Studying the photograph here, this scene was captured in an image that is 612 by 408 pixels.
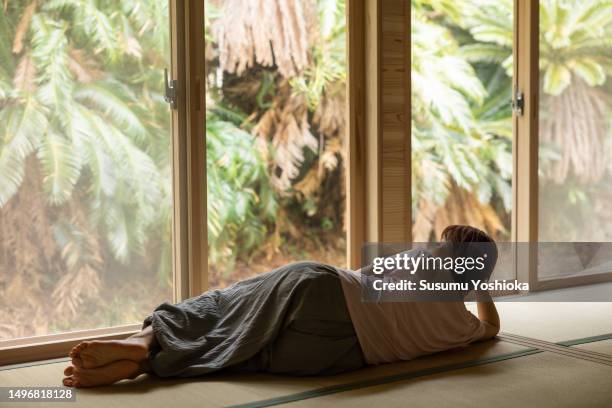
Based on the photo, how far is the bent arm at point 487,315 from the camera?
3.33 meters

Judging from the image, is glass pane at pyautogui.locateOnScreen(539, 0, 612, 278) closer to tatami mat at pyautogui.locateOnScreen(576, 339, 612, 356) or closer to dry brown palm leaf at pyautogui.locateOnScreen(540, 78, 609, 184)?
dry brown palm leaf at pyautogui.locateOnScreen(540, 78, 609, 184)

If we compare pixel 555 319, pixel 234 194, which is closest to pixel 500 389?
pixel 555 319

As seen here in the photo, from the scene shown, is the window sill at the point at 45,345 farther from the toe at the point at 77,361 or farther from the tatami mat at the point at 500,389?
the tatami mat at the point at 500,389

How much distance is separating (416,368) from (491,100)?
6.70 ft

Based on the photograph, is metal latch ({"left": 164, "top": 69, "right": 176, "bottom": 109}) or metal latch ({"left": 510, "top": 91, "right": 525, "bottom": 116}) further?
metal latch ({"left": 510, "top": 91, "right": 525, "bottom": 116})

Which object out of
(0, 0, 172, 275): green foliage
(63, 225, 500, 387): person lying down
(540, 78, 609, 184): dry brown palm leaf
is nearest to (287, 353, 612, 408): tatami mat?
(63, 225, 500, 387): person lying down

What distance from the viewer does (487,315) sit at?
3375 millimetres

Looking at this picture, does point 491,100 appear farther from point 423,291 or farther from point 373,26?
Result: point 423,291

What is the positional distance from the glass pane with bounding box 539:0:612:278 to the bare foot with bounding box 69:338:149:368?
8.90 feet

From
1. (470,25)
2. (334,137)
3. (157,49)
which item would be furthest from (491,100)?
(157,49)

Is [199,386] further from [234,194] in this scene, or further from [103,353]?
[234,194]

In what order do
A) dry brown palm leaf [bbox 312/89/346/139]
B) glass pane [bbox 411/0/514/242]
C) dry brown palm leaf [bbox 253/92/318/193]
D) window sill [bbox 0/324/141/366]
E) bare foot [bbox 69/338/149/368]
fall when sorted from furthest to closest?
glass pane [bbox 411/0/514/242]
dry brown palm leaf [bbox 312/89/346/139]
dry brown palm leaf [bbox 253/92/318/193]
window sill [bbox 0/324/141/366]
bare foot [bbox 69/338/149/368]

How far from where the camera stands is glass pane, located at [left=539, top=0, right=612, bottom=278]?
15.4 ft

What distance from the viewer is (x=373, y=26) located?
3.96 meters
